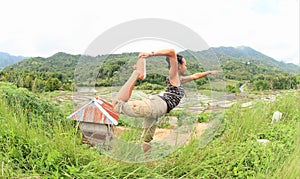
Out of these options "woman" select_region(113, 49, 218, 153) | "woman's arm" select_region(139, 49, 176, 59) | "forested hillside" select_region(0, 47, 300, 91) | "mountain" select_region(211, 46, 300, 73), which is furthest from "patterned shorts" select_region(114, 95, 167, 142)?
"mountain" select_region(211, 46, 300, 73)

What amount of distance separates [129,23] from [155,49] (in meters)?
0.26

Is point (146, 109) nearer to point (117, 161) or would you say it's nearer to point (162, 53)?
point (162, 53)

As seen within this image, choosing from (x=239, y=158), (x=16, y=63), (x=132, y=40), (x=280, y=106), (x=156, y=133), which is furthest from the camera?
(x=16, y=63)

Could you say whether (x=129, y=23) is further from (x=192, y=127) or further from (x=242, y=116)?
(x=242, y=116)

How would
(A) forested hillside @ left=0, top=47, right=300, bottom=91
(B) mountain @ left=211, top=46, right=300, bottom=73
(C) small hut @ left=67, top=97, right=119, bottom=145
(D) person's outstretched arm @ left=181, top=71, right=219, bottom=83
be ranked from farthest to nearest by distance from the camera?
(B) mountain @ left=211, top=46, right=300, bottom=73 → (C) small hut @ left=67, top=97, right=119, bottom=145 → (D) person's outstretched arm @ left=181, top=71, right=219, bottom=83 → (A) forested hillside @ left=0, top=47, right=300, bottom=91

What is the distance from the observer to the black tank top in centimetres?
216

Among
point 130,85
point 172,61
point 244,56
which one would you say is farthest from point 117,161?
point 244,56

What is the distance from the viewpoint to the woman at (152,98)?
1995mm

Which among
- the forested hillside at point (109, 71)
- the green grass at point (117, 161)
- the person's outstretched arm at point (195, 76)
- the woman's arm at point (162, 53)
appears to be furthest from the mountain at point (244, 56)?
the green grass at point (117, 161)

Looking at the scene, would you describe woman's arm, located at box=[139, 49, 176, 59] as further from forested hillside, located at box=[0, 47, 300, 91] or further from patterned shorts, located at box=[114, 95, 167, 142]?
patterned shorts, located at box=[114, 95, 167, 142]

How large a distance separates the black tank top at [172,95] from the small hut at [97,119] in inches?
19.3

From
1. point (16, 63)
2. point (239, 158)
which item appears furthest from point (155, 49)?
point (16, 63)

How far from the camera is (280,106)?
446cm

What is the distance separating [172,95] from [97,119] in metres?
0.82
